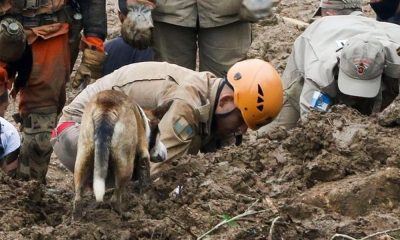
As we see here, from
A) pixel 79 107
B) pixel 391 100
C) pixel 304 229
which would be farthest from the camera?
pixel 391 100

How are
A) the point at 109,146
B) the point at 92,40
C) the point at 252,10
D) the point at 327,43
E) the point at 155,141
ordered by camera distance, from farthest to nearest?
the point at 252,10, the point at 92,40, the point at 327,43, the point at 155,141, the point at 109,146

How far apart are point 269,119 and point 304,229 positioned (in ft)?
6.41

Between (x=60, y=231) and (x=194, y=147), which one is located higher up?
(x=60, y=231)

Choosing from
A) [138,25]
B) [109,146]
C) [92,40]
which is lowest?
[92,40]

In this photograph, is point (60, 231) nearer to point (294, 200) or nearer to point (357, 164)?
point (294, 200)

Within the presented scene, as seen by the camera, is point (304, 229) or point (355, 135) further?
point (355, 135)

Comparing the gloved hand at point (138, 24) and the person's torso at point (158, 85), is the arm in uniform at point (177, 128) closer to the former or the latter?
the person's torso at point (158, 85)

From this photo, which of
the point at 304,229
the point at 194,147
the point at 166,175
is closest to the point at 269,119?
the point at 194,147

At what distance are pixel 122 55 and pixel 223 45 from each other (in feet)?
2.90

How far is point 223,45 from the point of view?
27.7 ft

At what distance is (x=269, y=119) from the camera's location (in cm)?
718

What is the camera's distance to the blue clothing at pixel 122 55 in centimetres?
874

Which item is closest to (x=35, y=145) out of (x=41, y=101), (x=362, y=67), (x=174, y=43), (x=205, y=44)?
(x=41, y=101)

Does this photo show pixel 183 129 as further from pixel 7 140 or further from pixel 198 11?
pixel 198 11
